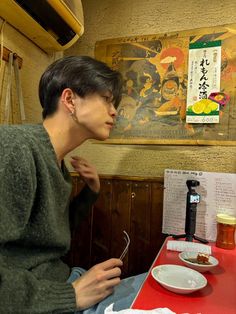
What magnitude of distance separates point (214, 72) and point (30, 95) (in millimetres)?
1098

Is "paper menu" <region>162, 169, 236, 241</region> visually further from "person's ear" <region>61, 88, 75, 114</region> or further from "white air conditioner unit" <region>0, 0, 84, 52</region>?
"white air conditioner unit" <region>0, 0, 84, 52</region>

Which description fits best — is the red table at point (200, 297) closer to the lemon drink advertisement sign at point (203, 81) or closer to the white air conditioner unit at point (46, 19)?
the lemon drink advertisement sign at point (203, 81)

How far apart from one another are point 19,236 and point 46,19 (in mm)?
1116

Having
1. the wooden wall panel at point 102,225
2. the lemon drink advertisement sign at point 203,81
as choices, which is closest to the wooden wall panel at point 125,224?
the wooden wall panel at point 102,225

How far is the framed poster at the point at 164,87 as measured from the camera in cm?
140

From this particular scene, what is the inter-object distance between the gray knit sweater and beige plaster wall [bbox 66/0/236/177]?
27.3 inches

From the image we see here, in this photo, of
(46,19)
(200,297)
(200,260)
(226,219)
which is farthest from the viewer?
(46,19)

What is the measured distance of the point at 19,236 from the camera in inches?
28.4

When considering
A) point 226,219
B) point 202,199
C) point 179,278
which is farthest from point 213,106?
point 179,278

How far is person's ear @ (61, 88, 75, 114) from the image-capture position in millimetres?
939

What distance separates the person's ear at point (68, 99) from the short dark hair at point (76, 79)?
0.02 meters

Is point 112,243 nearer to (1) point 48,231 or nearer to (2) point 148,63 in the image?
(1) point 48,231

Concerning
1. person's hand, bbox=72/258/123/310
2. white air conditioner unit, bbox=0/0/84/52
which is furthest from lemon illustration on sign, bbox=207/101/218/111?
person's hand, bbox=72/258/123/310

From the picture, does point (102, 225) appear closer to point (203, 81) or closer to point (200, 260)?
point (200, 260)
